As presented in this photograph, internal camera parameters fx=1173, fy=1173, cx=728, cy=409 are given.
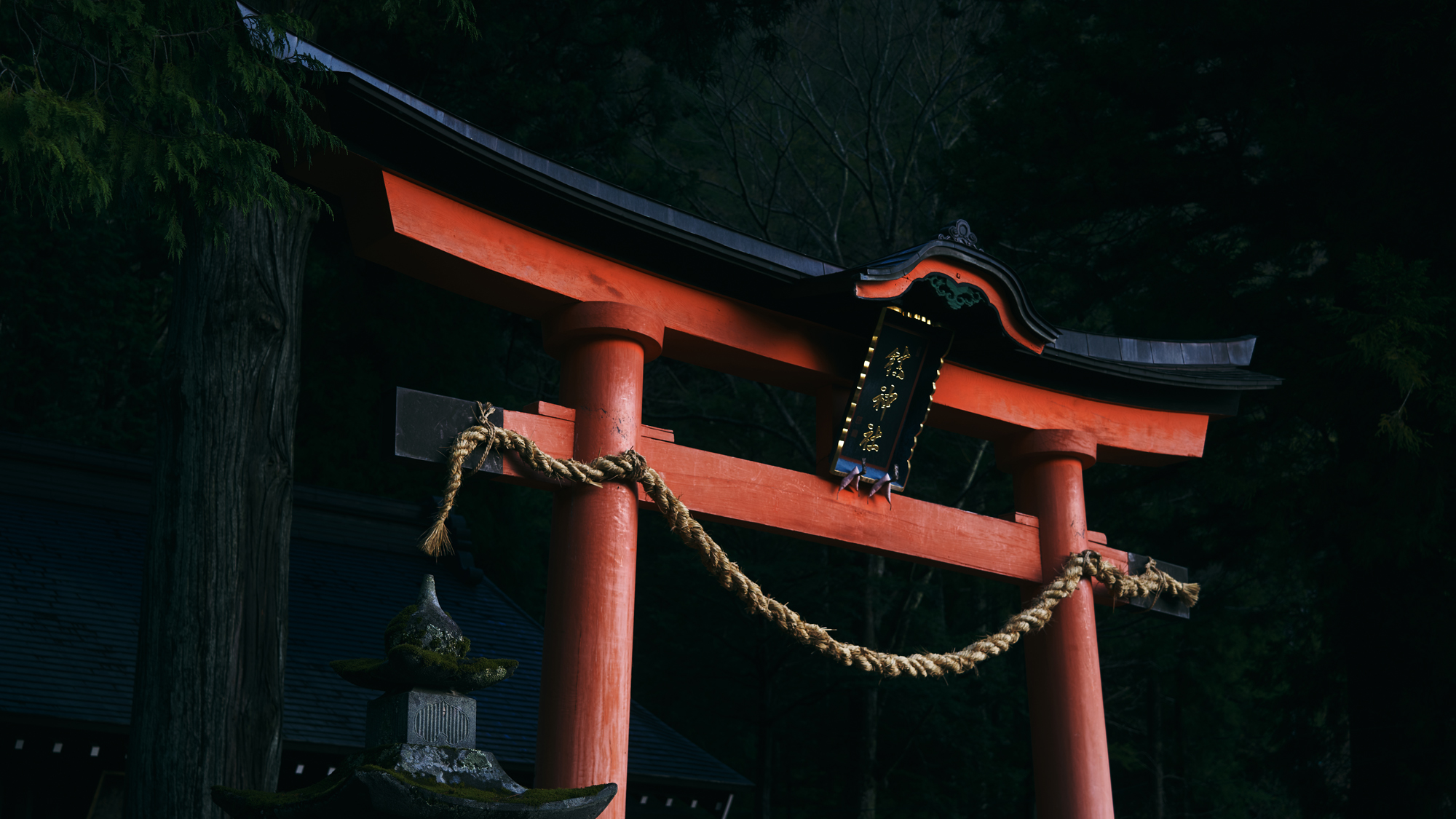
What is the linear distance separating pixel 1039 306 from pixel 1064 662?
21.0 feet

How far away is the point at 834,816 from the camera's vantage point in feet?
42.1

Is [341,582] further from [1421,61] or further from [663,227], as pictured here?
[1421,61]

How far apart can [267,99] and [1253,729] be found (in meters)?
15.9

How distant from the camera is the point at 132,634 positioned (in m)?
7.18

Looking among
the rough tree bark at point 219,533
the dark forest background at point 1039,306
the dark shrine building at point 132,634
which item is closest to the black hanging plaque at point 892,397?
the dark forest background at point 1039,306

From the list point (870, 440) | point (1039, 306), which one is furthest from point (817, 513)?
point (1039, 306)

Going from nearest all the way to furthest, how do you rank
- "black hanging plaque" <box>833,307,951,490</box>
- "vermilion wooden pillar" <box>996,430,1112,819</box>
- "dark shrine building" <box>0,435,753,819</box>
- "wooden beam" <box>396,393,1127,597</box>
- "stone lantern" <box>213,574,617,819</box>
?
"stone lantern" <box>213,574,617,819</box> < "wooden beam" <box>396,393,1127,597</box> < "black hanging plaque" <box>833,307,951,490</box> < "vermilion wooden pillar" <box>996,430,1112,819</box> < "dark shrine building" <box>0,435,753,819</box>


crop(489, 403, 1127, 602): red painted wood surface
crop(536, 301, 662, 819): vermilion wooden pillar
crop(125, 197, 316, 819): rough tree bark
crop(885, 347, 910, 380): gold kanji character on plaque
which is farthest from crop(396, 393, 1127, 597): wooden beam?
crop(125, 197, 316, 819): rough tree bark

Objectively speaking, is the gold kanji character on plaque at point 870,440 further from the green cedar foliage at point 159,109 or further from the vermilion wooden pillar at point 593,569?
the green cedar foliage at point 159,109

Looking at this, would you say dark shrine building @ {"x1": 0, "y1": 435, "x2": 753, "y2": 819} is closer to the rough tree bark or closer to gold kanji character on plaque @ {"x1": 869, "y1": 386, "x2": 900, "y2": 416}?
the rough tree bark

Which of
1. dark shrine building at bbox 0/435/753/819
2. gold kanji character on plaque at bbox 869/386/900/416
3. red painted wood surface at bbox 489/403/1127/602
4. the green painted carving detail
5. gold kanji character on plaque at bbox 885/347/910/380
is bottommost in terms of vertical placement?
dark shrine building at bbox 0/435/753/819

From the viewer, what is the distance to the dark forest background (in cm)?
763

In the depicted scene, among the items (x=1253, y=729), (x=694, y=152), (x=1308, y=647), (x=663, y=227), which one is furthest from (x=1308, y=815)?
(x=694, y=152)

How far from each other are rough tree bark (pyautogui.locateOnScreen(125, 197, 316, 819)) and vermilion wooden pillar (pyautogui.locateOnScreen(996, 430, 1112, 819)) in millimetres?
3588
